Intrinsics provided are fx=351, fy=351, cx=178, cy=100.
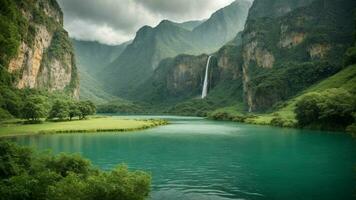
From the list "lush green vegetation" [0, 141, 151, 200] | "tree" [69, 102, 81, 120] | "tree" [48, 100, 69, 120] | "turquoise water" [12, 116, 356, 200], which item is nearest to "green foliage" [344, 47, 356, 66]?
"turquoise water" [12, 116, 356, 200]

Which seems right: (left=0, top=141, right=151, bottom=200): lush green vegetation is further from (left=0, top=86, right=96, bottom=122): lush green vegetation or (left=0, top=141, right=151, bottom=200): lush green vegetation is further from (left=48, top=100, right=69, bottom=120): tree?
(left=48, top=100, right=69, bottom=120): tree

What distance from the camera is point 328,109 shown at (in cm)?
9356

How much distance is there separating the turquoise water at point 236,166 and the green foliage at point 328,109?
31.3m

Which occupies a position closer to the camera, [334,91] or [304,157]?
[304,157]

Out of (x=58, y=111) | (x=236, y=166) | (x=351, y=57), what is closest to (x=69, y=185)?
(x=236, y=166)

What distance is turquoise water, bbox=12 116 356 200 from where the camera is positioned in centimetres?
2961

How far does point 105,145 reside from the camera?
60.3 meters

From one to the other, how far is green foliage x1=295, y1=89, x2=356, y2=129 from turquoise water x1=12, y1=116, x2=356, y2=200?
31338 millimetres

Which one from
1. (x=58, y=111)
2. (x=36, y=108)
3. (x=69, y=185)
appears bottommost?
(x=69, y=185)

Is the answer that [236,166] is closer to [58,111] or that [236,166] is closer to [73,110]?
[58,111]

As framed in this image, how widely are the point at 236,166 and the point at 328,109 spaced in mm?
61707

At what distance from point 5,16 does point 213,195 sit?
33243 mm

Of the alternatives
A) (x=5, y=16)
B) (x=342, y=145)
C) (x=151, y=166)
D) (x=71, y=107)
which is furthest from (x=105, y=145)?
(x=71, y=107)

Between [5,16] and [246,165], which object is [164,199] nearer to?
[246,165]
